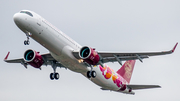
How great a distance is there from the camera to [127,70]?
172 ft

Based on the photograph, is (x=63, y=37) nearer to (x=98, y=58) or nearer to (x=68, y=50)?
(x=68, y=50)

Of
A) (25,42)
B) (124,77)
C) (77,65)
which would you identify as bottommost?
(124,77)

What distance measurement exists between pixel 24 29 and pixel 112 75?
16.0m

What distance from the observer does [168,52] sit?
35.2 metres

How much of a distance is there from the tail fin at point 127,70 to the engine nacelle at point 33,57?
48.2ft

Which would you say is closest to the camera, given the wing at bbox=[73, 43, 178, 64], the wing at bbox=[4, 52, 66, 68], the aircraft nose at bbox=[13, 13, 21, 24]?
the aircraft nose at bbox=[13, 13, 21, 24]

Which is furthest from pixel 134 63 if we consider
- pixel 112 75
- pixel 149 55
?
pixel 149 55

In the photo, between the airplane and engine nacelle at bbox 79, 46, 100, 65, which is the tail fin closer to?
the airplane

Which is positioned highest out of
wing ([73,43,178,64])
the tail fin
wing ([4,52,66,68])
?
wing ([73,43,178,64])

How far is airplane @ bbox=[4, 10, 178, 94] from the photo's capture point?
114ft

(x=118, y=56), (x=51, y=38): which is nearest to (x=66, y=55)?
(x=51, y=38)

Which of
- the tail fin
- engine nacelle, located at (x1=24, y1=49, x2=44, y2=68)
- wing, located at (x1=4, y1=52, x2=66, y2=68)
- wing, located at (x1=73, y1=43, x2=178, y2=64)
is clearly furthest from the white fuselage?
the tail fin

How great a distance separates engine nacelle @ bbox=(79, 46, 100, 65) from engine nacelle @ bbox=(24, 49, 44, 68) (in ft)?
19.7

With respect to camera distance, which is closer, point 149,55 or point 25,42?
point 25,42
